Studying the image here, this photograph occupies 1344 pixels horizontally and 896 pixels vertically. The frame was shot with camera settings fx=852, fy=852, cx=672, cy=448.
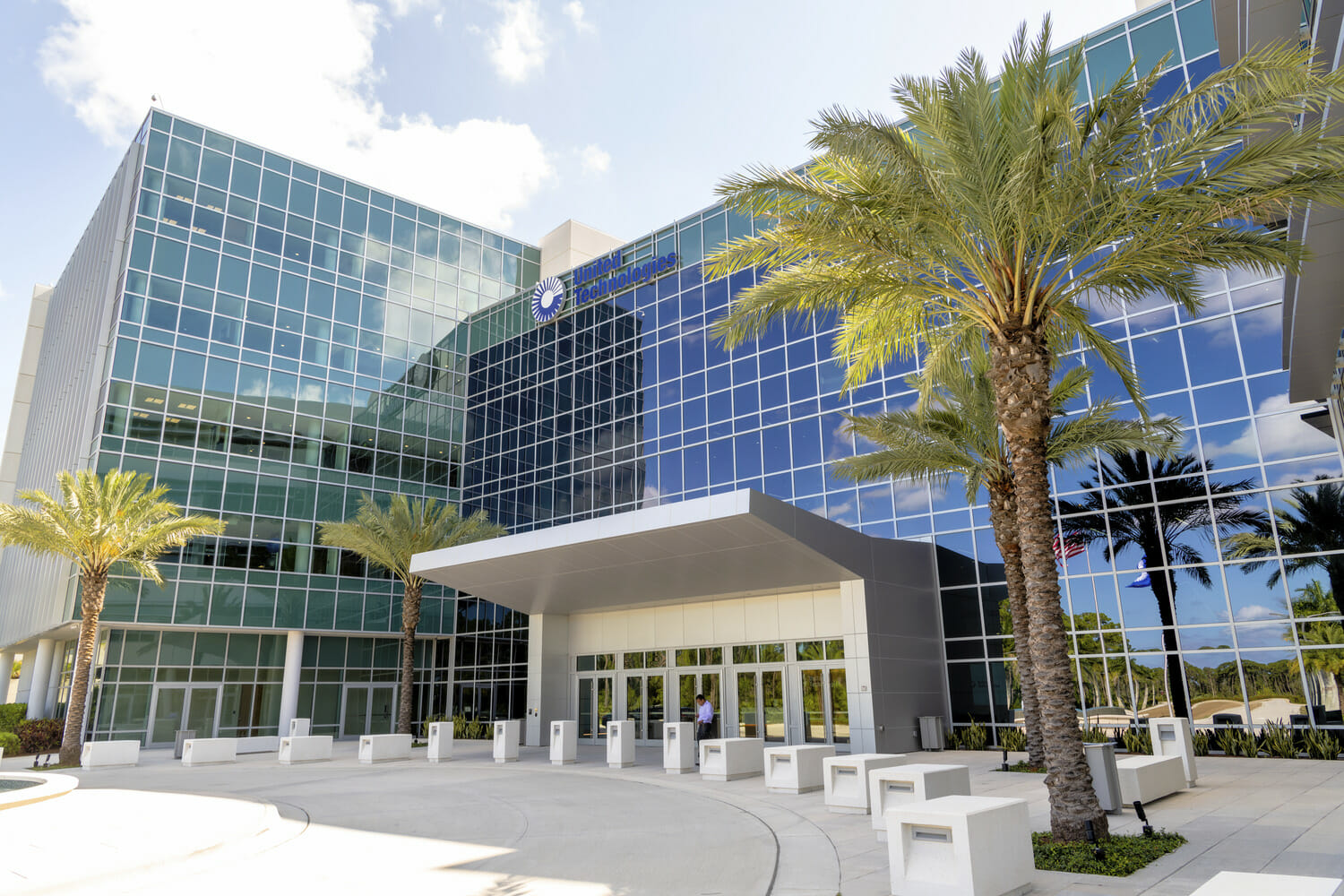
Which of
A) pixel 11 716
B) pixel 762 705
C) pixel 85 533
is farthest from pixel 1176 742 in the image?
pixel 11 716

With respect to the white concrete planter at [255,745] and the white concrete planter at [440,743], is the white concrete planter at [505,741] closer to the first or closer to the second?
the white concrete planter at [440,743]

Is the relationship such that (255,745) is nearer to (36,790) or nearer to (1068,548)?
(36,790)

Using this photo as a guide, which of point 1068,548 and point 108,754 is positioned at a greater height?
point 1068,548

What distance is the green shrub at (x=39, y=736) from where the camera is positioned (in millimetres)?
31516

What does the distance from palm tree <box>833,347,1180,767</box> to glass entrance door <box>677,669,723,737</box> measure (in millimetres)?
11017

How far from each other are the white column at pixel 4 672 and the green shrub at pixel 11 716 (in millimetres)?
8591

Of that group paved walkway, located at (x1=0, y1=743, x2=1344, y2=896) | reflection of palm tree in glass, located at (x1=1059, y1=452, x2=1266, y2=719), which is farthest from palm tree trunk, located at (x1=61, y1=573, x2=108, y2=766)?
reflection of palm tree in glass, located at (x1=1059, y1=452, x2=1266, y2=719)

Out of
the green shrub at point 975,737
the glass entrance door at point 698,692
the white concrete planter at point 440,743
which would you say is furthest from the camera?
the glass entrance door at point 698,692

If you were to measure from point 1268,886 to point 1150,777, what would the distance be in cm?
886

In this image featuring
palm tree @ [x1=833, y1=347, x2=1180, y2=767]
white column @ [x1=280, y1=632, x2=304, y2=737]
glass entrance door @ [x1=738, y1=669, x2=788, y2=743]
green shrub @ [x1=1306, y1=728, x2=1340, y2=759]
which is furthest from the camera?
white column @ [x1=280, y1=632, x2=304, y2=737]

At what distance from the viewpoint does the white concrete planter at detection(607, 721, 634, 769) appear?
22.2m

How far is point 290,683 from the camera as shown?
3544 cm

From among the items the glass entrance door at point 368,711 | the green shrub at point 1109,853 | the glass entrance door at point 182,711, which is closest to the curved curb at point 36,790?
the green shrub at point 1109,853

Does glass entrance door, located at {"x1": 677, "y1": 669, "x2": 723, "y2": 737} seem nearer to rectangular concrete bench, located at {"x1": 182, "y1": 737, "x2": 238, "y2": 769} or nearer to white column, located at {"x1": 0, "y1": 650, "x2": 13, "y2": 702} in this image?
rectangular concrete bench, located at {"x1": 182, "y1": 737, "x2": 238, "y2": 769}
